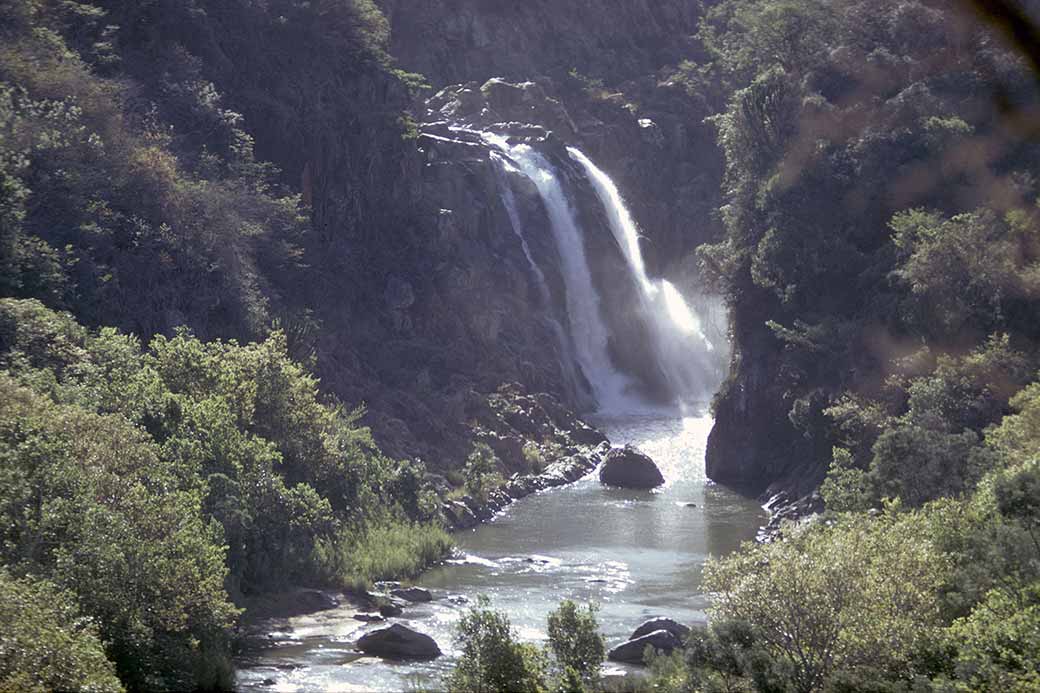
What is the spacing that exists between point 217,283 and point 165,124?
10304 mm

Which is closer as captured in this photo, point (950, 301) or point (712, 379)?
point (950, 301)

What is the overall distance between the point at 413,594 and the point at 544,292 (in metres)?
39.9

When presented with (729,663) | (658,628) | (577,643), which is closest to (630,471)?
(658,628)

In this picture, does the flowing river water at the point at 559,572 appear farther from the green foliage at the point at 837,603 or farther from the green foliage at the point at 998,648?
the green foliage at the point at 998,648

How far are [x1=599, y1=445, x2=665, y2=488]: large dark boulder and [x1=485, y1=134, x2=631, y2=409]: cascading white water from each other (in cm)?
1530

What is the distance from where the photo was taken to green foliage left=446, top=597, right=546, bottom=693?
25.4 m

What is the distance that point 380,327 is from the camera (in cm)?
6944

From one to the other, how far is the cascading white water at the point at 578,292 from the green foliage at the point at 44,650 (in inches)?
2188

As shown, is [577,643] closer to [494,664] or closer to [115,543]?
[494,664]

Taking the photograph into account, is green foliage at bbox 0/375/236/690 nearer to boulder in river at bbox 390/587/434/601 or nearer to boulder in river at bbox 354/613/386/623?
boulder in river at bbox 354/613/386/623

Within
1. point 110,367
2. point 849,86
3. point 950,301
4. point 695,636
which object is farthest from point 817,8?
point 695,636

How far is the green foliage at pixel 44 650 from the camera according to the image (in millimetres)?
21875

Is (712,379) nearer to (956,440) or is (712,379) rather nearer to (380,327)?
(380,327)

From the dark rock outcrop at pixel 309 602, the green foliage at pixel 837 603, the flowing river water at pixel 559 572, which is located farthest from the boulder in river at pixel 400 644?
the green foliage at pixel 837 603
